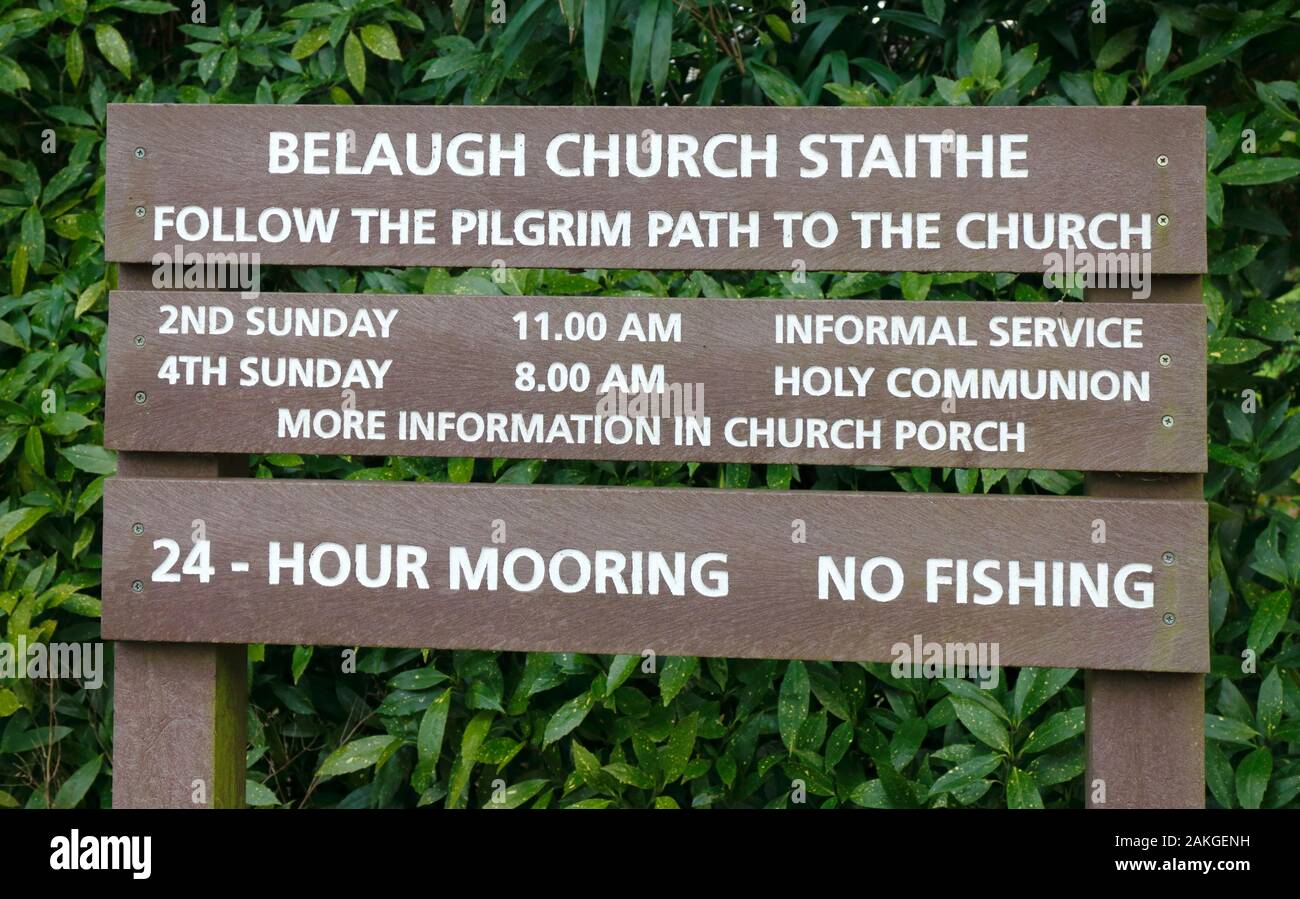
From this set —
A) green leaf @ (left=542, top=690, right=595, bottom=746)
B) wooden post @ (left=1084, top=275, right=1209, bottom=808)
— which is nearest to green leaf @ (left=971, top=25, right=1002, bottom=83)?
wooden post @ (left=1084, top=275, right=1209, bottom=808)

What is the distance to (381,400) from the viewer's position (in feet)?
6.08

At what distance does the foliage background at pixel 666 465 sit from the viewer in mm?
2312

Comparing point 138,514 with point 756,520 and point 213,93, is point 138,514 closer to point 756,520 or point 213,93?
point 756,520

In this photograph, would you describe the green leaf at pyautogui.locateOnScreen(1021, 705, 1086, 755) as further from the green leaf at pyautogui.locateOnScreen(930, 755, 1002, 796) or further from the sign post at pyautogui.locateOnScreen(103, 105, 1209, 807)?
the sign post at pyautogui.locateOnScreen(103, 105, 1209, 807)

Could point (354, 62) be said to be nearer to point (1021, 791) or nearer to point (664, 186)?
point (664, 186)

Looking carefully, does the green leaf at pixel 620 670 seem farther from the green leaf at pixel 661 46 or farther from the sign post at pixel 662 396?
the green leaf at pixel 661 46

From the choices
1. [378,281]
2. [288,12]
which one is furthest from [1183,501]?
[288,12]

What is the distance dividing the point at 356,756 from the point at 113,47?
177 centimetres

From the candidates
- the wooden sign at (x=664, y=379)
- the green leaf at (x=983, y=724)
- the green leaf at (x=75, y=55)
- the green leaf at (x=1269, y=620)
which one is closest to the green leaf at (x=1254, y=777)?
the green leaf at (x=1269, y=620)

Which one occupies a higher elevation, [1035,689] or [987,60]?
[987,60]

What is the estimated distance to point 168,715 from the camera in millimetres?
1908

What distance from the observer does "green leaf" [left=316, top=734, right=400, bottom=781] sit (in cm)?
238

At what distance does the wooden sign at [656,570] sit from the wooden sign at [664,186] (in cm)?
40

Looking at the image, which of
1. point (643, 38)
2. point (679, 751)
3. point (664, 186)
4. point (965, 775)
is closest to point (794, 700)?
point (679, 751)
